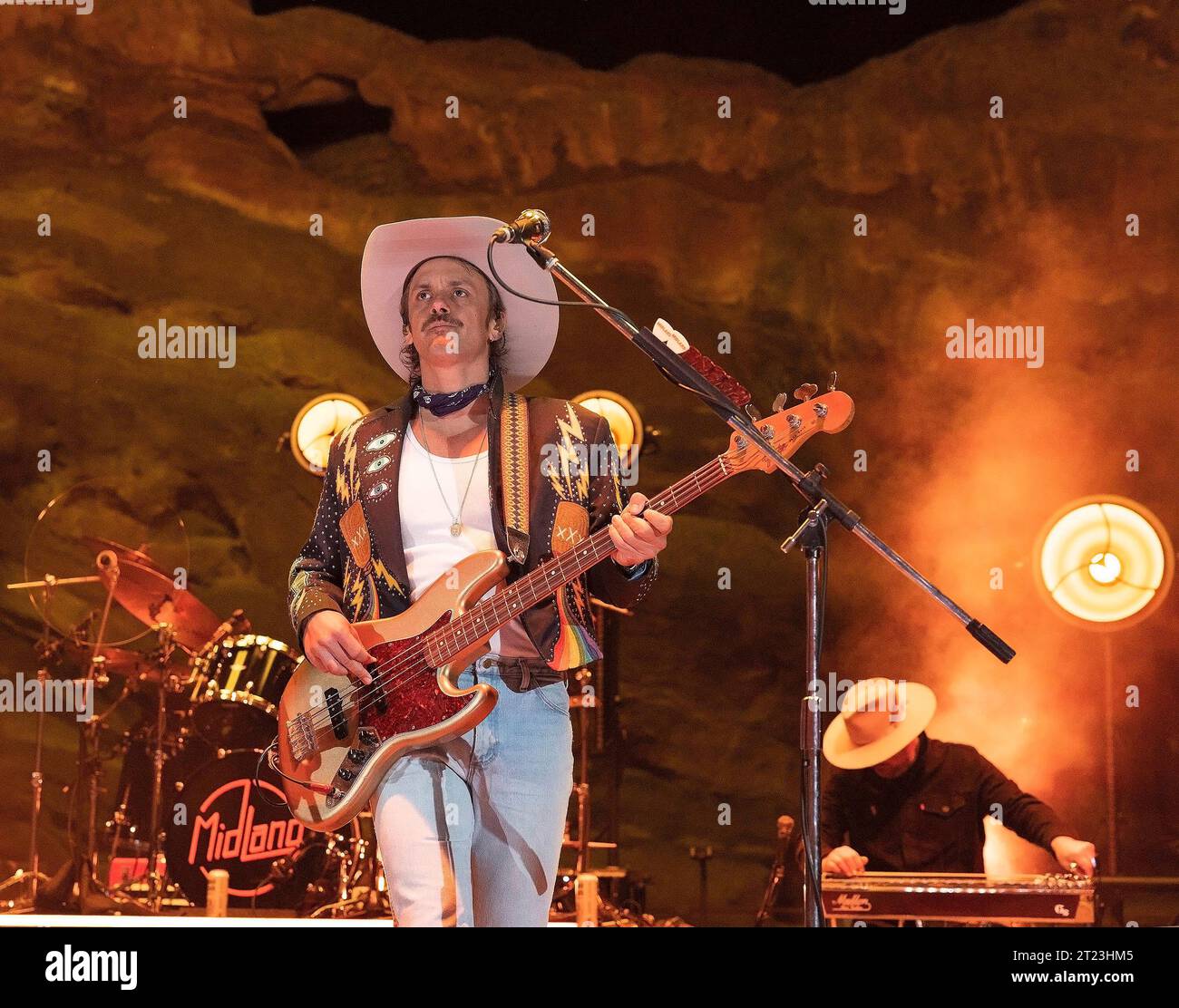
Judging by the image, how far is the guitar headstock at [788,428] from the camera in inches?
125

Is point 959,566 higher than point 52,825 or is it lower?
higher

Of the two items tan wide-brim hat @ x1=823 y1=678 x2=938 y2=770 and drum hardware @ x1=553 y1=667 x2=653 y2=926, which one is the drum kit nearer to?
drum hardware @ x1=553 y1=667 x2=653 y2=926

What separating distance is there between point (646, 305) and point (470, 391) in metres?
4.79

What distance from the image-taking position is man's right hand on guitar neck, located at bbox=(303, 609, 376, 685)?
321 cm

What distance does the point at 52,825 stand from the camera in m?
7.93

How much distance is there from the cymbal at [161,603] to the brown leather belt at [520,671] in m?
3.87

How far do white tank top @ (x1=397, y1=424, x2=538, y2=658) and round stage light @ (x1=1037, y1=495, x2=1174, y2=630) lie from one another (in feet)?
14.8

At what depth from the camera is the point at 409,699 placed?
315cm

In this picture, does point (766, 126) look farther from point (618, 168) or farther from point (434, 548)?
point (434, 548)
